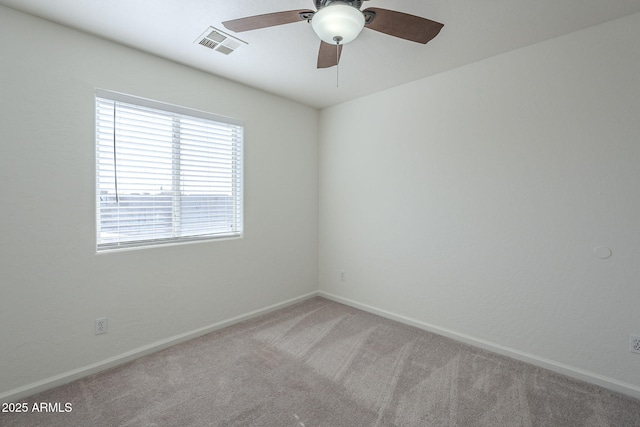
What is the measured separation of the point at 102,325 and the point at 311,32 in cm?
275

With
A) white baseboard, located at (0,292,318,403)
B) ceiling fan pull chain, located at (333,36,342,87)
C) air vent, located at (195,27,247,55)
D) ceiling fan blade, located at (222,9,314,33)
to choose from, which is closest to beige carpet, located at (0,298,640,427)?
white baseboard, located at (0,292,318,403)

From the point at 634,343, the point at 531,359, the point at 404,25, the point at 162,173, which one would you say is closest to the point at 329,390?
the point at 531,359

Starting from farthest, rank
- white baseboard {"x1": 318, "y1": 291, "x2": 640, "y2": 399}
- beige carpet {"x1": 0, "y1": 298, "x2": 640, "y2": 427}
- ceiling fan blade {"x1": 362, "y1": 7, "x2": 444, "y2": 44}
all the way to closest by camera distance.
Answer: white baseboard {"x1": 318, "y1": 291, "x2": 640, "y2": 399} < beige carpet {"x1": 0, "y1": 298, "x2": 640, "y2": 427} < ceiling fan blade {"x1": 362, "y1": 7, "x2": 444, "y2": 44}

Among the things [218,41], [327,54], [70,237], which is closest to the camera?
[327,54]

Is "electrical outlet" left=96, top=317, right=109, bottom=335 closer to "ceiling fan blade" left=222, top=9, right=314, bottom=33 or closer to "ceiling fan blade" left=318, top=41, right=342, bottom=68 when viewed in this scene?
"ceiling fan blade" left=222, top=9, right=314, bottom=33

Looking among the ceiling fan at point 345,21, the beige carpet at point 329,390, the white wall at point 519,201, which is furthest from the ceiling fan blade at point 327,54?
the beige carpet at point 329,390

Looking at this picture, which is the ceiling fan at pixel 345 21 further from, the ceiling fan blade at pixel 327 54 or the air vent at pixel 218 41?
the air vent at pixel 218 41

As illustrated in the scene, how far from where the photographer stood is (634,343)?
200 centimetres

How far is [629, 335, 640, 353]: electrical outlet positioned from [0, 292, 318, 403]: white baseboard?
314cm

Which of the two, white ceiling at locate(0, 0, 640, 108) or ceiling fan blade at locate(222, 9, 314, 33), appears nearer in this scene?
ceiling fan blade at locate(222, 9, 314, 33)

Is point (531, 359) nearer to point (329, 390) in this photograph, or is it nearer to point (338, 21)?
point (329, 390)

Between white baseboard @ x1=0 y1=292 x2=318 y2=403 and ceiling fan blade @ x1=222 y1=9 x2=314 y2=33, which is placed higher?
ceiling fan blade @ x1=222 y1=9 x2=314 y2=33

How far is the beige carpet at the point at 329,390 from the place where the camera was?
1.79 metres

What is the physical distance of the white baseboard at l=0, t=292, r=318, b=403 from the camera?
1946 millimetres
